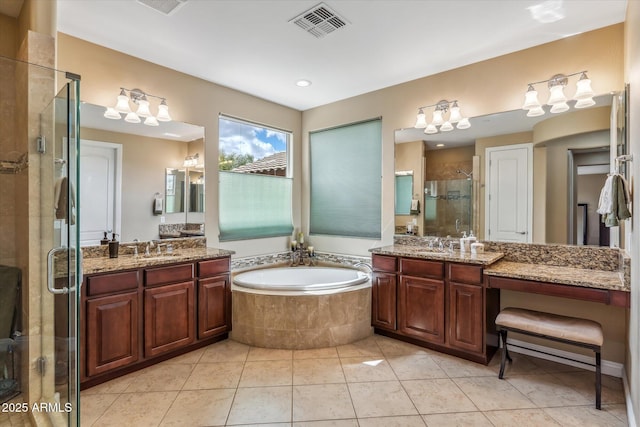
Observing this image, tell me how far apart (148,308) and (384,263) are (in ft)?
7.24

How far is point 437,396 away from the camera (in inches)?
90.4

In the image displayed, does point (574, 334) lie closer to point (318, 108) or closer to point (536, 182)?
point (536, 182)

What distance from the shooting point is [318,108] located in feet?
15.1

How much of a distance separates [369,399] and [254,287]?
1512 millimetres

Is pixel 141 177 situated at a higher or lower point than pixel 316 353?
higher

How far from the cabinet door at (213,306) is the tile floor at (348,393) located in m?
0.25

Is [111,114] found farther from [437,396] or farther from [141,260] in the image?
[437,396]

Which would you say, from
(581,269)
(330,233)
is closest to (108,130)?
(330,233)

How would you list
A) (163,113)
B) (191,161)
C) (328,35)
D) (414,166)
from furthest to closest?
(414,166) → (191,161) → (163,113) → (328,35)

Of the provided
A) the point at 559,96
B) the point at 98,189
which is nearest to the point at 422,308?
the point at 559,96

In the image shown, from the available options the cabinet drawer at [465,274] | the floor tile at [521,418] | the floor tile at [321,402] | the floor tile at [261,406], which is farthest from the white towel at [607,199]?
the floor tile at [261,406]

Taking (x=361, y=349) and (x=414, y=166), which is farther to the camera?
(x=414, y=166)

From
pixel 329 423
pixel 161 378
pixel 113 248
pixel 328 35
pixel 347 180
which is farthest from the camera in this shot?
pixel 347 180

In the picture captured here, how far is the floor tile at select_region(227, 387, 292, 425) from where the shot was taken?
2033mm
